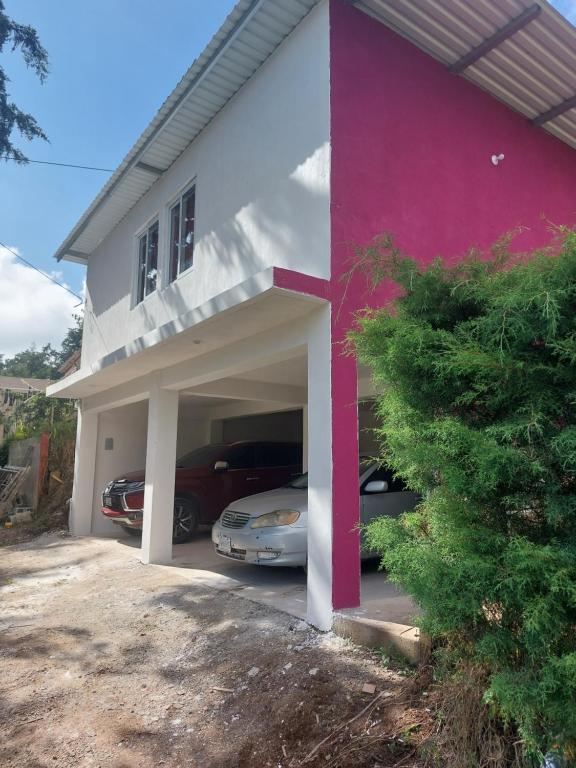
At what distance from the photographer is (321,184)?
5.74m

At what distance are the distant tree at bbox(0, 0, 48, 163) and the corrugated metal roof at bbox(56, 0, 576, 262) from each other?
91.3 inches

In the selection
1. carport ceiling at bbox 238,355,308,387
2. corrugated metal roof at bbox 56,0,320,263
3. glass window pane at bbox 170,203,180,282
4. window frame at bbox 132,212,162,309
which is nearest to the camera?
corrugated metal roof at bbox 56,0,320,263

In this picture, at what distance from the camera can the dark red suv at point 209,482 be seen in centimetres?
1038

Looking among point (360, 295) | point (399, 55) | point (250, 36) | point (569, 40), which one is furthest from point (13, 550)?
point (569, 40)

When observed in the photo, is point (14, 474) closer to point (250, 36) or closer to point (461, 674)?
point (250, 36)

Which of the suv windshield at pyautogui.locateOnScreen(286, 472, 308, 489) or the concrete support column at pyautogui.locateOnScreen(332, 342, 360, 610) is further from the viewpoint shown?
the suv windshield at pyautogui.locateOnScreen(286, 472, 308, 489)

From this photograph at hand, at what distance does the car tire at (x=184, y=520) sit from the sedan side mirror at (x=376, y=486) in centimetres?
467

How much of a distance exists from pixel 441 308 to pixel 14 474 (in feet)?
51.9

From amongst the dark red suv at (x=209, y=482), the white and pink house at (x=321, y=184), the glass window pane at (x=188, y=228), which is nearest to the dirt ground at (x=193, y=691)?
the white and pink house at (x=321, y=184)

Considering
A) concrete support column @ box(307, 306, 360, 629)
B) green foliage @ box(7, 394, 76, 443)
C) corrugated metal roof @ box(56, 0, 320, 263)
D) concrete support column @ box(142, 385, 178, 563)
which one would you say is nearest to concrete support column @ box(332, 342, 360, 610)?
concrete support column @ box(307, 306, 360, 629)

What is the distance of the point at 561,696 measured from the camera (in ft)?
7.77

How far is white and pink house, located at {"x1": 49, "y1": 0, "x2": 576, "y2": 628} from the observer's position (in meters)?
5.44

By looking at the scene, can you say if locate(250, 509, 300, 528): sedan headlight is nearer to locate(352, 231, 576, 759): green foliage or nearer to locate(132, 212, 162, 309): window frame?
locate(352, 231, 576, 759): green foliage

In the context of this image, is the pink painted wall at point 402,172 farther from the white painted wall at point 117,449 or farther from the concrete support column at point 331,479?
the white painted wall at point 117,449
